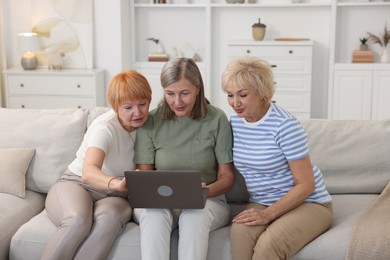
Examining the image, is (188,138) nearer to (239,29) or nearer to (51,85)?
(51,85)

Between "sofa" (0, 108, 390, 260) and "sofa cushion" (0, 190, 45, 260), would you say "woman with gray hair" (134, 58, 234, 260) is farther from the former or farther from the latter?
"sofa cushion" (0, 190, 45, 260)

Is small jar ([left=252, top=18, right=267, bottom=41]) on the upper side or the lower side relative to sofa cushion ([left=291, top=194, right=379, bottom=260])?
upper

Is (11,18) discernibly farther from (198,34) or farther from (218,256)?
(218,256)

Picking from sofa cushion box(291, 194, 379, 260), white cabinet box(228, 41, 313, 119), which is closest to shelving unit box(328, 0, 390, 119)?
white cabinet box(228, 41, 313, 119)

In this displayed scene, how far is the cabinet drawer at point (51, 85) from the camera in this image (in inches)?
227

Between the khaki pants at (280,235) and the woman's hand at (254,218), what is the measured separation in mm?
16

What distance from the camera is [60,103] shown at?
5781 millimetres

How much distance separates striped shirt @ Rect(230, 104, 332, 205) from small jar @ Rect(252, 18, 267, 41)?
3613 mm

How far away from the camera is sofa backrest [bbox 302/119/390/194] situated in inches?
114

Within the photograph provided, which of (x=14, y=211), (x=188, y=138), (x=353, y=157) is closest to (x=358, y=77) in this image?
(x=353, y=157)

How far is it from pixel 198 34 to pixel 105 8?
3.34 feet

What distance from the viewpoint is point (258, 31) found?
241 inches

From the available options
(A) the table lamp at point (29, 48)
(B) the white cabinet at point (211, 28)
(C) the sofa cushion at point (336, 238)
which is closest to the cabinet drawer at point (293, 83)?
(B) the white cabinet at point (211, 28)

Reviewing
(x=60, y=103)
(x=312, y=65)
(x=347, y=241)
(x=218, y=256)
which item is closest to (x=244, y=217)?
(x=218, y=256)
